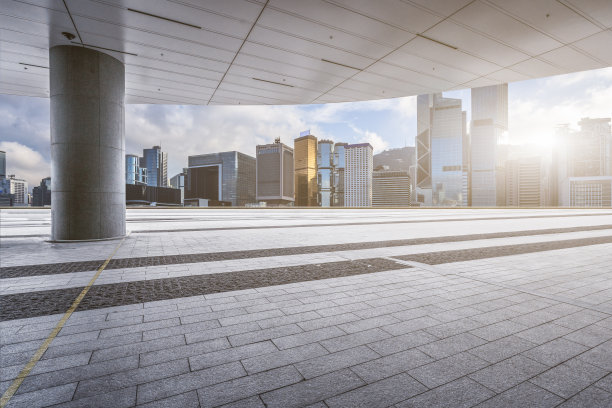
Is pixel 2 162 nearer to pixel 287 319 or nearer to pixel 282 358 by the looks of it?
pixel 287 319

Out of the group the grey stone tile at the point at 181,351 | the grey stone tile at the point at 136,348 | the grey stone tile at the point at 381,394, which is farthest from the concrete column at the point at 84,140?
the grey stone tile at the point at 381,394

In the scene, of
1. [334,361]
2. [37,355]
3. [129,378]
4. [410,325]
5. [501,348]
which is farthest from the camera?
[410,325]

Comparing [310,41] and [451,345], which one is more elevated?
[310,41]

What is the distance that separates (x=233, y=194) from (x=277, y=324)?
596 ft

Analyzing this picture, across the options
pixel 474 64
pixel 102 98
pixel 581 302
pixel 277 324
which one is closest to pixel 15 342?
pixel 277 324

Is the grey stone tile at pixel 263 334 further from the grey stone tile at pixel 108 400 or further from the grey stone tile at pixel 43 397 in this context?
the grey stone tile at pixel 43 397

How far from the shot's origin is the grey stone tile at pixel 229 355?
244cm

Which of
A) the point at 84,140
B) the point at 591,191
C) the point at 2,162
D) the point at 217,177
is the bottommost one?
the point at 84,140

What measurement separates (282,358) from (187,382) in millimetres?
709

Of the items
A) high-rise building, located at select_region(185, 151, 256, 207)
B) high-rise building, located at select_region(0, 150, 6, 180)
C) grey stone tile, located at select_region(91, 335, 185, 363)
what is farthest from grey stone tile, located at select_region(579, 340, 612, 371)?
high-rise building, located at select_region(0, 150, 6, 180)

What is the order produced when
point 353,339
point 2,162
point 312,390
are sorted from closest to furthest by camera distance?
point 312,390, point 353,339, point 2,162

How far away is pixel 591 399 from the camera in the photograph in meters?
2.01

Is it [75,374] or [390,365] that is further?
[390,365]

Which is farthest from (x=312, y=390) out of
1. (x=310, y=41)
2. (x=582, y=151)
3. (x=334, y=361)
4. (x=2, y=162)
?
(x=582, y=151)
